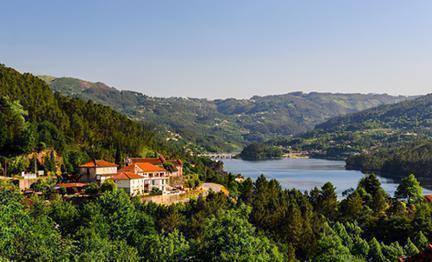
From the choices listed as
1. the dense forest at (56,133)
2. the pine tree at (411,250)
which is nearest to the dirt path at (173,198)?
the dense forest at (56,133)

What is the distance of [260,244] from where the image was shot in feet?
97.2

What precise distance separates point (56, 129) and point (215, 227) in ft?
174

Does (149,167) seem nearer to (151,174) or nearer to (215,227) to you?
(151,174)

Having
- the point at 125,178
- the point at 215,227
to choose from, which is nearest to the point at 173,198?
Result: the point at 125,178

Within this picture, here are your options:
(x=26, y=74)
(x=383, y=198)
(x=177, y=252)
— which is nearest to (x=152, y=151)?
(x=26, y=74)

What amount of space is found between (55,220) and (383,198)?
43101mm

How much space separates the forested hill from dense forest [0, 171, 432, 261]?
10.3 m

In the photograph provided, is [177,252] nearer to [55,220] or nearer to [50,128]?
[55,220]

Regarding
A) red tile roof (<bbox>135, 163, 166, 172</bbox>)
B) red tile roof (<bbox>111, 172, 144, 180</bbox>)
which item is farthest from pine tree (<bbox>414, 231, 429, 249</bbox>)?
red tile roof (<bbox>135, 163, 166, 172</bbox>)

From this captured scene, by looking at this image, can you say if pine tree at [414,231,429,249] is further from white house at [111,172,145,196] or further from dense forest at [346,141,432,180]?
dense forest at [346,141,432,180]

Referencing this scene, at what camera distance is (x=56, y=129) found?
77375 mm

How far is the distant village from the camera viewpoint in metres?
64.0

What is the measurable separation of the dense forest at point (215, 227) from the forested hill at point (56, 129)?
10263 millimetres

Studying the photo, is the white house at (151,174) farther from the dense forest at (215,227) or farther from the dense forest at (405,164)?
the dense forest at (405,164)
